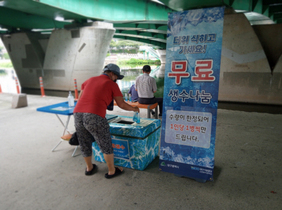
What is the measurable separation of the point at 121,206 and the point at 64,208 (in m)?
0.71

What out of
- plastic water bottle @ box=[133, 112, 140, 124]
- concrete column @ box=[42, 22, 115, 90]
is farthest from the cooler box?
concrete column @ box=[42, 22, 115, 90]

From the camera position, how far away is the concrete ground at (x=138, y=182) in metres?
2.55

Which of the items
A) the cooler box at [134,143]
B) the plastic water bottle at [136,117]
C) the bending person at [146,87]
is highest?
the bending person at [146,87]

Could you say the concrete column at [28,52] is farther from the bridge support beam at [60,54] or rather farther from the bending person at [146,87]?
the bending person at [146,87]

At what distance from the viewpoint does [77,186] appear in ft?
9.59

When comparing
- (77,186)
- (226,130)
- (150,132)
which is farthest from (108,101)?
(226,130)

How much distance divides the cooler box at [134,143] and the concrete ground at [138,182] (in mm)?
159

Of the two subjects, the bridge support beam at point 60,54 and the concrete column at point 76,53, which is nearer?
the concrete column at point 76,53

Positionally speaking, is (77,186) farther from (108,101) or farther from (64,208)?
(108,101)

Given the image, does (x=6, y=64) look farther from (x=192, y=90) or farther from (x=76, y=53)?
(x=192, y=90)

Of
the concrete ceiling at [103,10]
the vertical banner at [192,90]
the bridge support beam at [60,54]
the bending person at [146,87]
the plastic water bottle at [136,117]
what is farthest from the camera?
the bridge support beam at [60,54]

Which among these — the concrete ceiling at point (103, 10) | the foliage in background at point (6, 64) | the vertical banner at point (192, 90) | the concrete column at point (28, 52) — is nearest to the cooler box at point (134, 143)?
the vertical banner at point (192, 90)

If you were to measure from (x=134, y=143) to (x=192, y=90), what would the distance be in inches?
48.2

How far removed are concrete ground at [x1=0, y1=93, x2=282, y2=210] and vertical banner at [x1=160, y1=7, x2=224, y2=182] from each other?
38 centimetres
